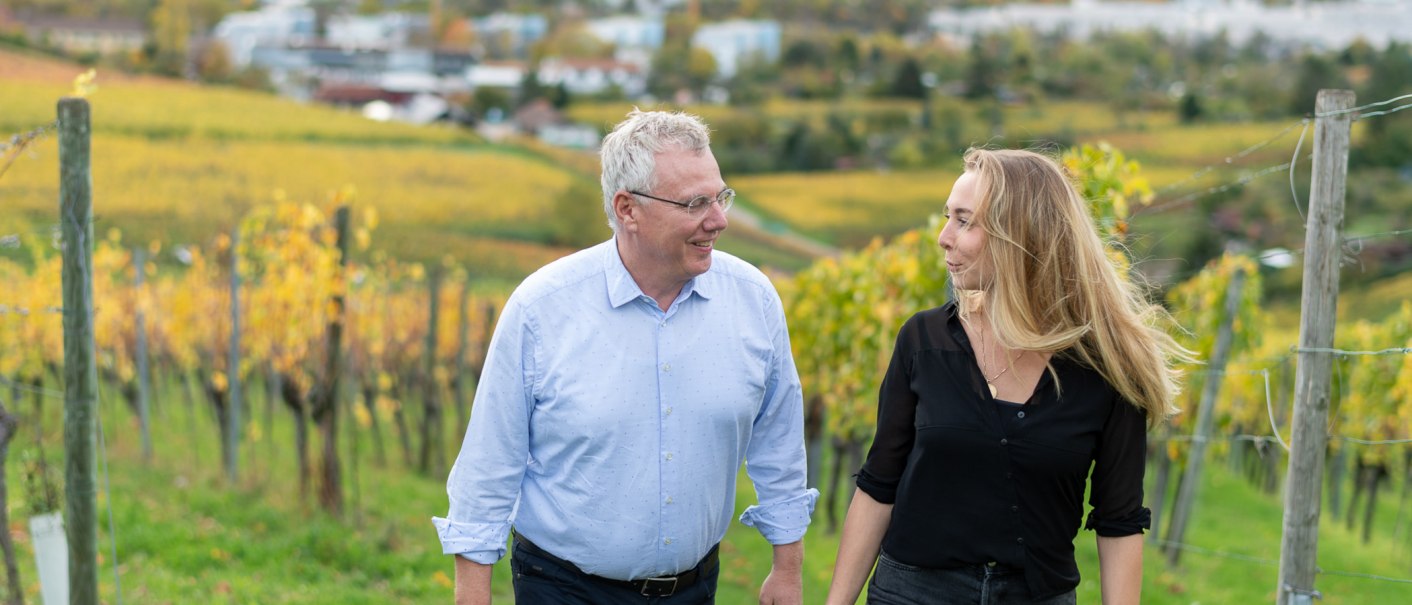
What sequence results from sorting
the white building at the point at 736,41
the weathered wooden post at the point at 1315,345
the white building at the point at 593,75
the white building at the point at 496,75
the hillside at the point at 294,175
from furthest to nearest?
1. the white building at the point at 736,41
2. the white building at the point at 593,75
3. the white building at the point at 496,75
4. the hillside at the point at 294,175
5. the weathered wooden post at the point at 1315,345

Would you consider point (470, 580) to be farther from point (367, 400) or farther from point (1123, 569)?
point (367, 400)

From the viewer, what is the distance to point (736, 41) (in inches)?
2980

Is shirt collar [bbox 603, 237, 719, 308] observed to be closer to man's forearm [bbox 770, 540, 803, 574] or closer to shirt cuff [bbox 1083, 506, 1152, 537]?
man's forearm [bbox 770, 540, 803, 574]

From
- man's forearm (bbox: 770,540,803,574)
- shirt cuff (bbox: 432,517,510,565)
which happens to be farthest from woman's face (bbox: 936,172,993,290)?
shirt cuff (bbox: 432,517,510,565)

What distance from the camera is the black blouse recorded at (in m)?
2.25

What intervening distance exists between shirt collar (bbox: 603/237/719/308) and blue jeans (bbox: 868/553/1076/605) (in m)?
0.66

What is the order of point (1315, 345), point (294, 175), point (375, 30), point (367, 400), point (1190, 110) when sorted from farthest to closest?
1. point (375, 30)
2. point (1190, 110)
3. point (294, 175)
4. point (367, 400)
5. point (1315, 345)

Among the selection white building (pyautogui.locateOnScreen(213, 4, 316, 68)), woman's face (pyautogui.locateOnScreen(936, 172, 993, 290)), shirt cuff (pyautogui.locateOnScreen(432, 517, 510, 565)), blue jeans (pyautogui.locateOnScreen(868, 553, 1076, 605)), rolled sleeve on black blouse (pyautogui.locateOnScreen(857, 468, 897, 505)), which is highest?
white building (pyautogui.locateOnScreen(213, 4, 316, 68))

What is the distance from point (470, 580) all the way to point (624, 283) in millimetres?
652

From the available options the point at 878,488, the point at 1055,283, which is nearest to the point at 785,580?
the point at 878,488

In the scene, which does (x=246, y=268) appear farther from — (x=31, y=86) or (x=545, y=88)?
(x=545, y=88)

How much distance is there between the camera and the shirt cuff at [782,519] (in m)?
2.65

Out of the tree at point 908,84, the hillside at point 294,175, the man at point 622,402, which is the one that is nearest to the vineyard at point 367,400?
the man at point 622,402

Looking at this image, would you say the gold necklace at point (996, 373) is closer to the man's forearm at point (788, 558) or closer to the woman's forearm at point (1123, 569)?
the woman's forearm at point (1123, 569)
